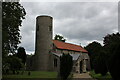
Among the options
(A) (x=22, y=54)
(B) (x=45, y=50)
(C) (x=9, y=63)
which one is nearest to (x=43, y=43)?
(B) (x=45, y=50)

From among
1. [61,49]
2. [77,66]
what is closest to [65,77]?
[77,66]

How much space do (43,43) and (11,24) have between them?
2965 cm

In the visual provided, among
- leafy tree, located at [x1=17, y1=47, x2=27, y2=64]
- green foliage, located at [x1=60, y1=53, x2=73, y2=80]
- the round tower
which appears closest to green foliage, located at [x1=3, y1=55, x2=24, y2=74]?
green foliage, located at [x1=60, y1=53, x2=73, y2=80]

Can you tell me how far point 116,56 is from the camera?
11.3 metres

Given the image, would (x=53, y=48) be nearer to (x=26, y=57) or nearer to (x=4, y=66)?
(x=26, y=57)

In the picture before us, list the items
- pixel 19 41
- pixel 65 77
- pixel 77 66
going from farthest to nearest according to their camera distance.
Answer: pixel 77 66
pixel 19 41
pixel 65 77

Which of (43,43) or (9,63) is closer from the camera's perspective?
(9,63)

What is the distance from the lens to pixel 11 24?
23172 millimetres

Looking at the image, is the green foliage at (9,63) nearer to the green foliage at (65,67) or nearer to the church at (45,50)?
the green foliage at (65,67)

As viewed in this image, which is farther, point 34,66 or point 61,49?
point 61,49

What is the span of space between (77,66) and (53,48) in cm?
1065

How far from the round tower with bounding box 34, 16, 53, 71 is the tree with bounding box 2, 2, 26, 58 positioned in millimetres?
26204

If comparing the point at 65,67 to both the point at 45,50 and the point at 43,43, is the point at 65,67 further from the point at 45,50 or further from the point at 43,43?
the point at 43,43

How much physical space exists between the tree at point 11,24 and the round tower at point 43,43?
26.2 meters
